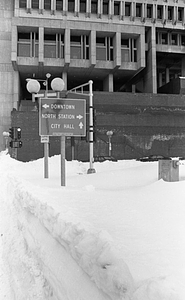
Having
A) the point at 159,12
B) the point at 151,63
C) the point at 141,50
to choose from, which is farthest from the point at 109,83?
the point at 159,12

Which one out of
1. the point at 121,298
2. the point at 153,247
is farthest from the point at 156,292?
the point at 153,247

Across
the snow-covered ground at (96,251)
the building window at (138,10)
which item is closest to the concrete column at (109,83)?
the building window at (138,10)

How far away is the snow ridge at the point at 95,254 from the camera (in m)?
2.42

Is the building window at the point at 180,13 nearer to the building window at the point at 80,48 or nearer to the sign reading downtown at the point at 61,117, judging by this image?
the building window at the point at 80,48

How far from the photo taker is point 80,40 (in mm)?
38688

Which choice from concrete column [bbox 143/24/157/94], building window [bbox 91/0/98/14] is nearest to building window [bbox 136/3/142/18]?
concrete column [bbox 143/24/157/94]

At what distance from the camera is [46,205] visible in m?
5.38

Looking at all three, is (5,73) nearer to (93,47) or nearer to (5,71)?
(5,71)

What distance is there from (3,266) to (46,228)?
84 centimetres

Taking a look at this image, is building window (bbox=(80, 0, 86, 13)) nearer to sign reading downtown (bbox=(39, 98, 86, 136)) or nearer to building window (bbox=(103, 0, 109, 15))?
building window (bbox=(103, 0, 109, 15))

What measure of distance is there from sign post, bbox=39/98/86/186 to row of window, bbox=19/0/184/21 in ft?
112

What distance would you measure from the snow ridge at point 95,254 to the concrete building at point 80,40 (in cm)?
3255

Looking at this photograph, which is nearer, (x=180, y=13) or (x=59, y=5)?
(x=59, y=5)

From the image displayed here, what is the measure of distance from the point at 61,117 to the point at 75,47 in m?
31.8
